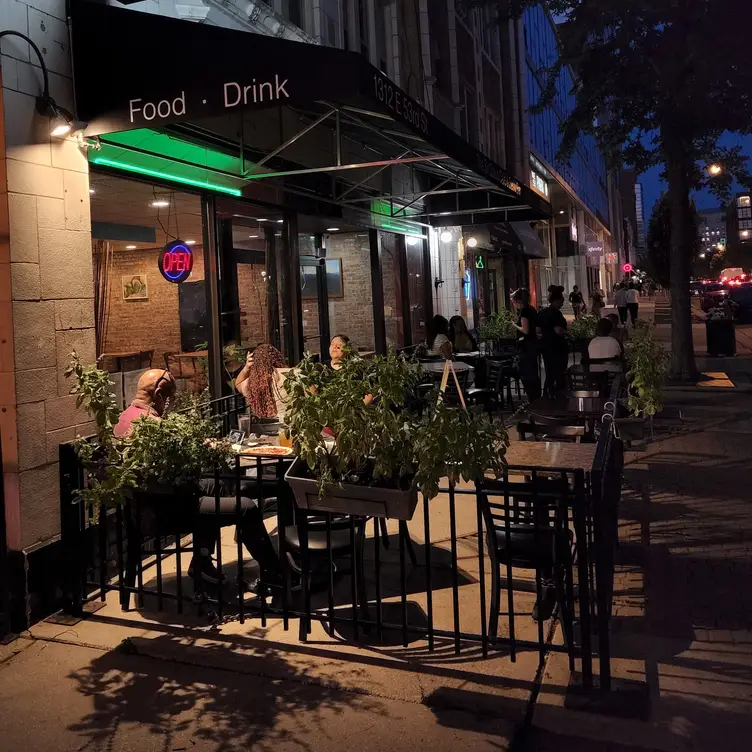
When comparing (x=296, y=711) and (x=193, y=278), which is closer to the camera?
(x=296, y=711)

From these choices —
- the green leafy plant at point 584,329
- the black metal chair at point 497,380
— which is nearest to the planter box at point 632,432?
the black metal chair at point 497,380

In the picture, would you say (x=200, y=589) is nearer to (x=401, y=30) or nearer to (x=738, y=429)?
(x=738, y=429)

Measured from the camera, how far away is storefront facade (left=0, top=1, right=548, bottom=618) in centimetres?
495

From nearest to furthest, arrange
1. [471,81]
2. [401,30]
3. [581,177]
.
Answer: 1. [401,30]
2. [471,81]
3. [581,177]

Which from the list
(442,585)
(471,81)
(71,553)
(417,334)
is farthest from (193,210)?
(471,81)

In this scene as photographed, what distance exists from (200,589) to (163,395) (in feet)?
4.69

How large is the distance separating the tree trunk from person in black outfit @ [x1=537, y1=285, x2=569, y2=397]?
3.49 m

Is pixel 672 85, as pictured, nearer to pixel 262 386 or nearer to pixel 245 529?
pixel 262 386

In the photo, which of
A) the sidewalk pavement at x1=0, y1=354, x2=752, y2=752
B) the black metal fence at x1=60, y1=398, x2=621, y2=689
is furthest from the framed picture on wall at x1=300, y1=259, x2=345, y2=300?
the sidewalk pavement at x1=0, y1=354, x2=752, y2=752

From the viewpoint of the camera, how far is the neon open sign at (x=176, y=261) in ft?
28.8

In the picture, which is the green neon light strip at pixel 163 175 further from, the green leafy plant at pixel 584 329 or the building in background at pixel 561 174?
the building in background at pixel 561 174

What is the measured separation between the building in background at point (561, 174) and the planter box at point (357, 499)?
13268mm

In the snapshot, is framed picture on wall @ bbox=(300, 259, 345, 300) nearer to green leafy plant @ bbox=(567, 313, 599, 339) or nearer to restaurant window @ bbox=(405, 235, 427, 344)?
restaurant window @ bbox=(405, 235, 427, 344)

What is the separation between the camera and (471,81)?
66.3ft
